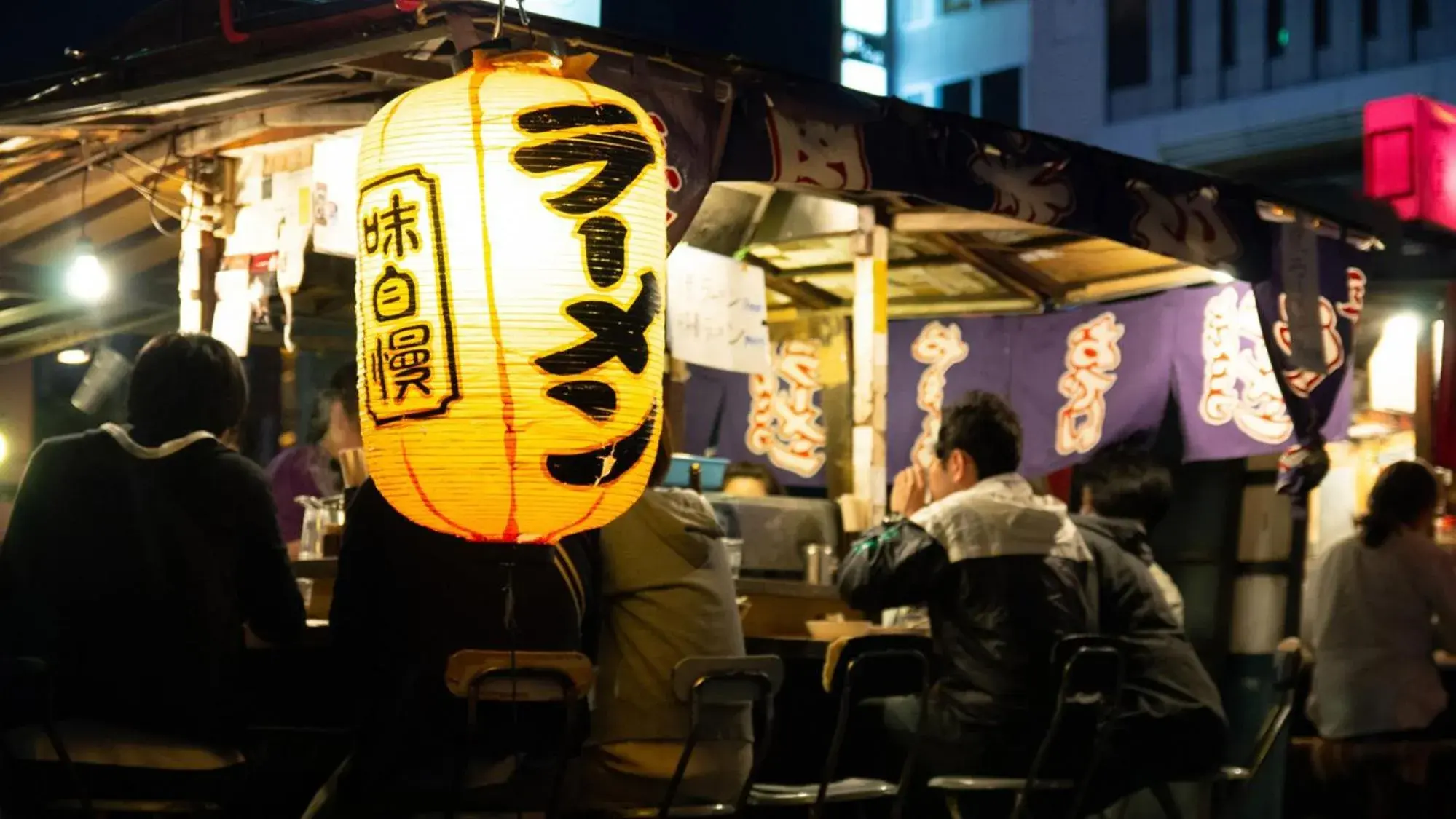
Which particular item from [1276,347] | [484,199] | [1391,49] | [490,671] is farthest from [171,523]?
[1391,49]

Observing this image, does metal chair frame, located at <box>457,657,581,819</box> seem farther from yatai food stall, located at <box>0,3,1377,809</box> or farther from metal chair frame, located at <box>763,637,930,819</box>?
metal chair frame, located at <box>763,637,930,819</box>

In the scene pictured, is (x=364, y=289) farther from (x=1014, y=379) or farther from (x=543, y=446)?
(x=1014, y=379)

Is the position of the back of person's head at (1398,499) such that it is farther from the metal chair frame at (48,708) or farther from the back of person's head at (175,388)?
the metal chair frame at (48,708)

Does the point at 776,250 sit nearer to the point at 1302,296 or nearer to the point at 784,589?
the point at 1302,296

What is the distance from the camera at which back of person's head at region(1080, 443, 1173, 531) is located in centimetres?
755

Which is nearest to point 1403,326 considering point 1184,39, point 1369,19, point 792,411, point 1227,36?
point 792,411

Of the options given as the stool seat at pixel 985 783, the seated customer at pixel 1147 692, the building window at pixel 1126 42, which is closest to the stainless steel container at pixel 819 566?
the seated customer at pixel 1147 692

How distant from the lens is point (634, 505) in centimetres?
521

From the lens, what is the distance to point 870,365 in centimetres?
833

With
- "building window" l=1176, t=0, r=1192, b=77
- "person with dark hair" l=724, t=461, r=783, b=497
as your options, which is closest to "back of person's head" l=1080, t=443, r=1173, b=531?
"person with dark hair" l=724, t=461, r=783, b=497

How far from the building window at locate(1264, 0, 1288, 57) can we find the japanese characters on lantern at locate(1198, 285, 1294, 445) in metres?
18.0

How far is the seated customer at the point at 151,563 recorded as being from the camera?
177 inches

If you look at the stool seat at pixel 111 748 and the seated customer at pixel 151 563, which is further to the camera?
the seated customer at pixel 151 563

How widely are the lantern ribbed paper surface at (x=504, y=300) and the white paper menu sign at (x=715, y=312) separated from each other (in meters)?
3.85
